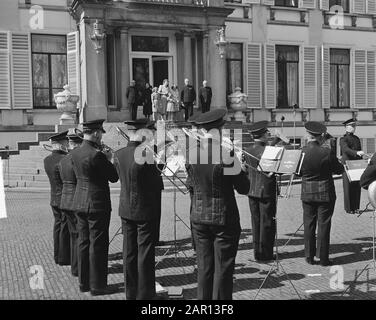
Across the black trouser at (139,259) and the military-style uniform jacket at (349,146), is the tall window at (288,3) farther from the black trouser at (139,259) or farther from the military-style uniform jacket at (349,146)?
the black trouser at (139,259)

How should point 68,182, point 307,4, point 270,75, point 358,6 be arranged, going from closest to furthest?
point 68,182, point 270,75, point 307,4, point 358,6

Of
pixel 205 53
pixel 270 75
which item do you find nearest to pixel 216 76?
pixel 205 53

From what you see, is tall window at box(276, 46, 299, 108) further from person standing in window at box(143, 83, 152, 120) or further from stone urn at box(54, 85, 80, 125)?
stone urn at box(54, 85, 80, 125)

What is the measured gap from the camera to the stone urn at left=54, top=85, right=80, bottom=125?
66.8 ft

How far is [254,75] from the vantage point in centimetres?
2523

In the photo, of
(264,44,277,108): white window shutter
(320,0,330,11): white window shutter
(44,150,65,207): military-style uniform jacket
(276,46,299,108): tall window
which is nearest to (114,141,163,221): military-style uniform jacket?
(44,150,65,207): military-style uniform jacket

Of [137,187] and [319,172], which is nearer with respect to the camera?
[137,187]

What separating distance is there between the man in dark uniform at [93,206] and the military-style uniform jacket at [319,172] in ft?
9.69

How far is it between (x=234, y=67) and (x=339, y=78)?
5.91 m

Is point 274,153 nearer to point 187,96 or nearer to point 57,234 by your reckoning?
point 57,234

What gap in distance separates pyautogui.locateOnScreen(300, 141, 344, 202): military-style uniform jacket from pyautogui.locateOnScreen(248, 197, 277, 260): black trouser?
1.80 feet

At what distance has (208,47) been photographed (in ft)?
73.9

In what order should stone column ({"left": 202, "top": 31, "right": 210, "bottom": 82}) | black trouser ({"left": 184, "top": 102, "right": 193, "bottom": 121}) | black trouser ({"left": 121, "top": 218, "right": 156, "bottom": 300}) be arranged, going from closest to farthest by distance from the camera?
black trouser ({"left": 121, "top": 218, "right": 156, "bottom": 300}), black trouser ({"left": 184, "top": 102, "right": 193, "bottom": 121}), stone column ({"left": 202, "top": 31, "right": 210, "bottom": 82})

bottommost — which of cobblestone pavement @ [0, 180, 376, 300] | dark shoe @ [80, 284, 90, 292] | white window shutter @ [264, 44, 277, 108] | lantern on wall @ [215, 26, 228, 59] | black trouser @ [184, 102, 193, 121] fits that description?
cobblestone pavement @ [0, 180, 376, 300]
